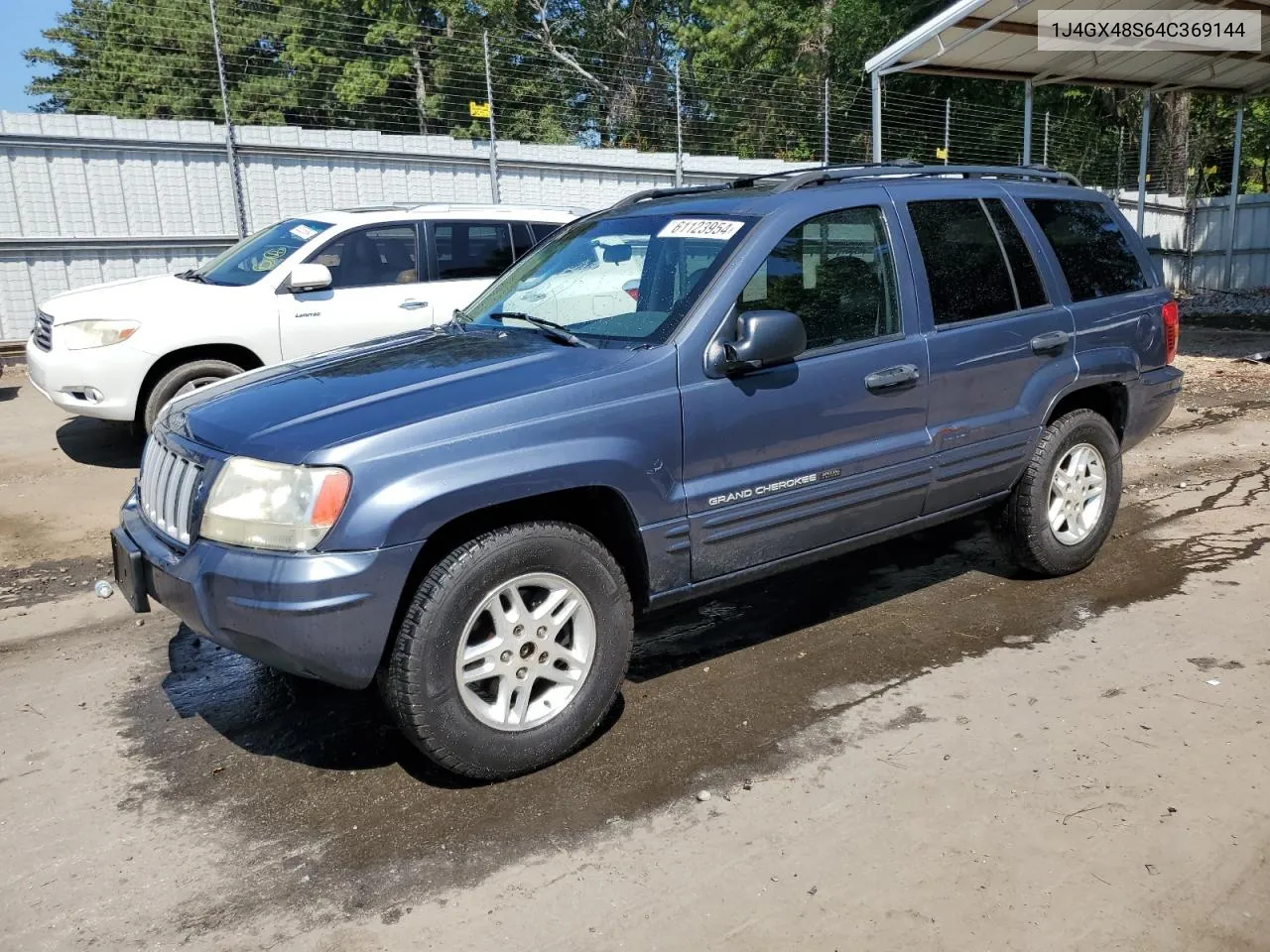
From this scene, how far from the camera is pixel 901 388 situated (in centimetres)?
423

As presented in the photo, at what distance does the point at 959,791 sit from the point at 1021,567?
2.09 meters

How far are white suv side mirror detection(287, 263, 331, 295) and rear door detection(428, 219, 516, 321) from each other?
0.86 meters

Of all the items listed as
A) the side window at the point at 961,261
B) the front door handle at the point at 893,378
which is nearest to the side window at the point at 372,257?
the side window at the point at 961,261

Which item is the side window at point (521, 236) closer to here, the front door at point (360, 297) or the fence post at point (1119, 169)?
the front door at point (360, 297)

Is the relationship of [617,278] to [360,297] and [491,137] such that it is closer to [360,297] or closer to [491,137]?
[360,297]

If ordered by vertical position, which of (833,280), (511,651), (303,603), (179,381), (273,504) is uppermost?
(833,280)

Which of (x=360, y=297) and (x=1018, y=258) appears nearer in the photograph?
(x=1018, y=258)

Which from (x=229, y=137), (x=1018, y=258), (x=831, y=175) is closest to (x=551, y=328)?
(x=831, y=175)

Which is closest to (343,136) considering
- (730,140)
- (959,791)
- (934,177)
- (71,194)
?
(71,194)

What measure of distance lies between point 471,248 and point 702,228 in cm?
467

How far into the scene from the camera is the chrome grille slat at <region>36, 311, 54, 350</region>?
7.43 m

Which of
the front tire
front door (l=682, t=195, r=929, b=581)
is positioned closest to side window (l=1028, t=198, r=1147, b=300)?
front door (l=682, t=195, r=929, b=581)

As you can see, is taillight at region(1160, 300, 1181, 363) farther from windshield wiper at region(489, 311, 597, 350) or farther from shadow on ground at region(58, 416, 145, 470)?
shadow on ground at region(58, 416, 145, 470)

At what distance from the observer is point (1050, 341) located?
4789 millimetres
